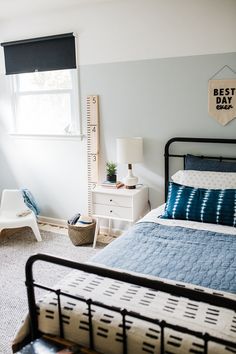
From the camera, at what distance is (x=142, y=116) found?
3.36 metres

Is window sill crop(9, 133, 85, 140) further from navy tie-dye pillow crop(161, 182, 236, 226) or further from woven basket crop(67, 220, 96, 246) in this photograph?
navy tie-dye pillow crop(161, 182, 236, 226)

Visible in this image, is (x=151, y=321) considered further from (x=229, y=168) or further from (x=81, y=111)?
(x=81, y=111)

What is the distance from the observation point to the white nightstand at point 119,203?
319cm

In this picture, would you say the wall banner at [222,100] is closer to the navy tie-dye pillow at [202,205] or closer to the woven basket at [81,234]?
the navy tie-dye pillow at [202,205]

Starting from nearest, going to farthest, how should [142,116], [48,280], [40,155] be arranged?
[48,280] → [142,116] → [40,155]

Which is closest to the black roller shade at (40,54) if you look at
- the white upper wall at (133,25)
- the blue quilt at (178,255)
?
the white upper wall at (133,25)

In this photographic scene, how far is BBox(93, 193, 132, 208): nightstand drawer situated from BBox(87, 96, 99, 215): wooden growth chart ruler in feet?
0.77

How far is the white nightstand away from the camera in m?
3.19

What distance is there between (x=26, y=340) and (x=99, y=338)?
0.39m

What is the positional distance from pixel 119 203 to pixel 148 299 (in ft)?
5.55

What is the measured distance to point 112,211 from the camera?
3277 mm

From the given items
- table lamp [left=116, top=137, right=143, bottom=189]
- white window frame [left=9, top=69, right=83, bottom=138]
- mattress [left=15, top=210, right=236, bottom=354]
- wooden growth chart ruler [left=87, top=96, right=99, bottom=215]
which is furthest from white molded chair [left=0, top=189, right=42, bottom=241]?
mattress [left=15, top=210, right=236, bottom=354]

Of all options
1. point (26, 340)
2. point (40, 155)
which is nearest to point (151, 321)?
point (26, 340)

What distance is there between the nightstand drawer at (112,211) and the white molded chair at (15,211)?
0.72 metres
